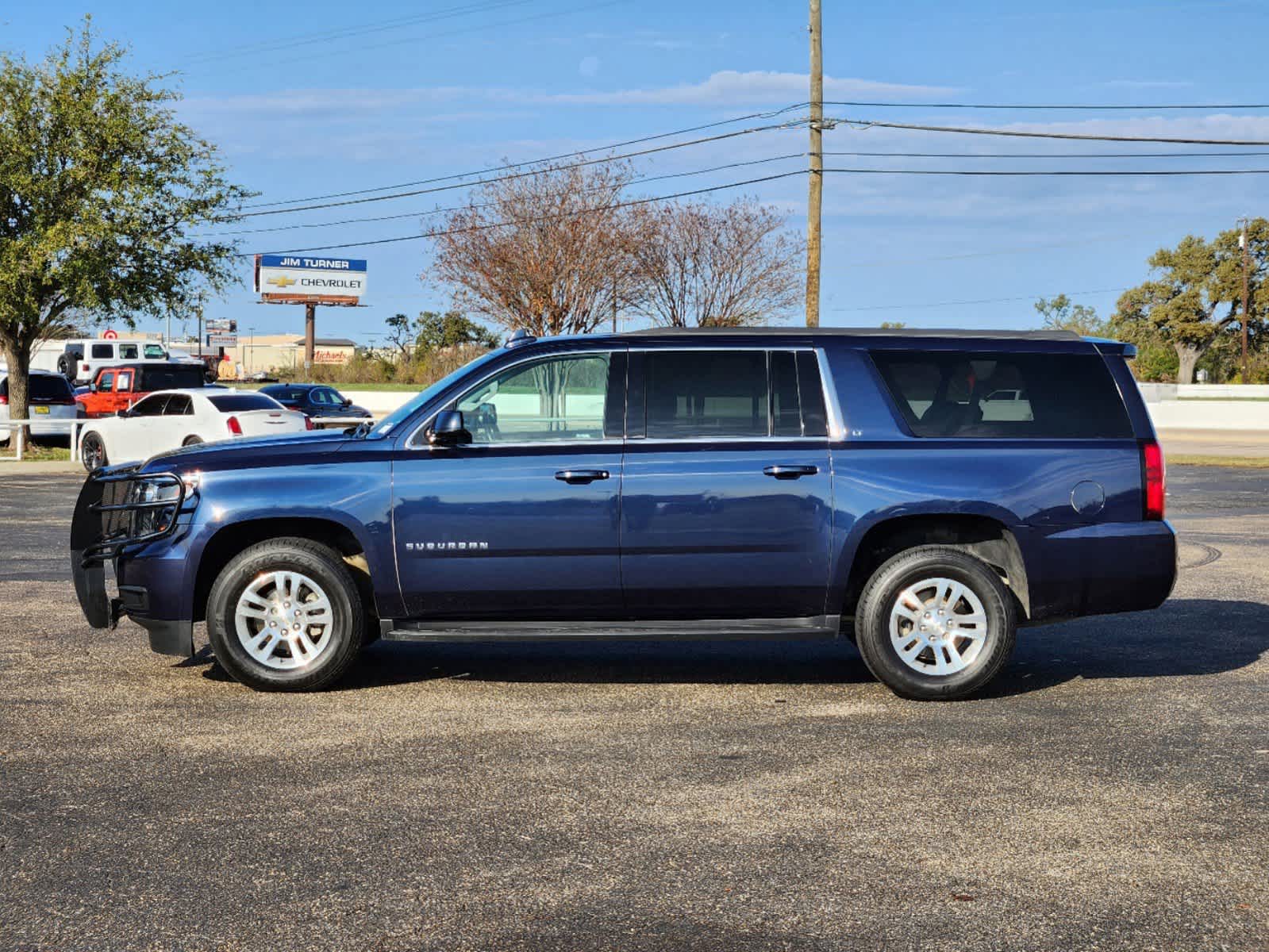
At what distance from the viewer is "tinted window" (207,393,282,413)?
2261cm

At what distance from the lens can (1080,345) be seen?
7746 mm

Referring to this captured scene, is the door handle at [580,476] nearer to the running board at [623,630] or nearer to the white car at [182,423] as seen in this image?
the running board at [623,630]

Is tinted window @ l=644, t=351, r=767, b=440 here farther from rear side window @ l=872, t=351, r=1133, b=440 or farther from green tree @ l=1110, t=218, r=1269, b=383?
green tree @ l=1110, t=218, r=1269, b=383

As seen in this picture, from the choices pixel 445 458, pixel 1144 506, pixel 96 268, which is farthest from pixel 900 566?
pixel 96 268

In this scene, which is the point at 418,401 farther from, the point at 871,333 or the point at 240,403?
the point at 240,403

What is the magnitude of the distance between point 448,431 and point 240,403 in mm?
16547

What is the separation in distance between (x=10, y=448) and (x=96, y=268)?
13.9ft

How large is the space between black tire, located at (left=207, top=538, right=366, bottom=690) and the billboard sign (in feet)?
294

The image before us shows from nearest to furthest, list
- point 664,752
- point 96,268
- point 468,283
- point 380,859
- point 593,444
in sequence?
point 380,859 < point 664,752 < point 593,444 < point 96,268 < point 468,283

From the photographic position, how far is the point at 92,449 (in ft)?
79.9

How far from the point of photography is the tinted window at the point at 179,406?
22.8 meters

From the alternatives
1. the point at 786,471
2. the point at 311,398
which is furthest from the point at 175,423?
the point at 786,471

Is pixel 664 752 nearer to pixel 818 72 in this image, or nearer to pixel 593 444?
pixel 593 444

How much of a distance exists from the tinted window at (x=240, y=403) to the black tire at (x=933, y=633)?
1651 cm
